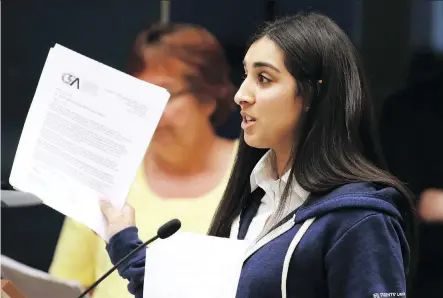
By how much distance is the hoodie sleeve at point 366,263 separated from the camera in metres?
0.92

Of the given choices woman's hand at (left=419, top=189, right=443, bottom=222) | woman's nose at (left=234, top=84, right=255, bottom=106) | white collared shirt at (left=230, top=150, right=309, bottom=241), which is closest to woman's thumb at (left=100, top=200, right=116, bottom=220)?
white collared shirt at (left=230, top=150, right=309, bottom=241)

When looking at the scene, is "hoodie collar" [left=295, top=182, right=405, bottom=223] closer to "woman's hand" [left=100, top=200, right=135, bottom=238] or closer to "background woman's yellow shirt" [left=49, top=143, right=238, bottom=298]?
"woman's hand" [left=100, top=200, right=135, bottom=238]

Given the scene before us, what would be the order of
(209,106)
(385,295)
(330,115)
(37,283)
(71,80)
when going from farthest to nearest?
(209,106)
(37,283)
(71,80)
(330,115)
(385,295)

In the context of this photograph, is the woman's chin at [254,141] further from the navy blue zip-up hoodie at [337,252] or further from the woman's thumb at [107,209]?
the woman's thumb at [107,209]

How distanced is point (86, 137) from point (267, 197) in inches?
15.0

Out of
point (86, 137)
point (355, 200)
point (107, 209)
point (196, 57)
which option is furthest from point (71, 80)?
point (355, 200)

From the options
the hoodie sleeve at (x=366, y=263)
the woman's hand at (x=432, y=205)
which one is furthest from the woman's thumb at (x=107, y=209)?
the woman's hand at (x=432, y=205)

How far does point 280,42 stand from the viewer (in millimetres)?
1080

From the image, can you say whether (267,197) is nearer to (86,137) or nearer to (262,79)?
(262,79)

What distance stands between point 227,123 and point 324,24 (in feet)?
1.67

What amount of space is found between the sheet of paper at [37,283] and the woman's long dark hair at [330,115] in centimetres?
57

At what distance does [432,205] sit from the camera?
1.36m

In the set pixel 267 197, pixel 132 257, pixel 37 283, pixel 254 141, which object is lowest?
pixel 37 283

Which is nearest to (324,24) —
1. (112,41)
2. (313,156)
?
(313,156)
